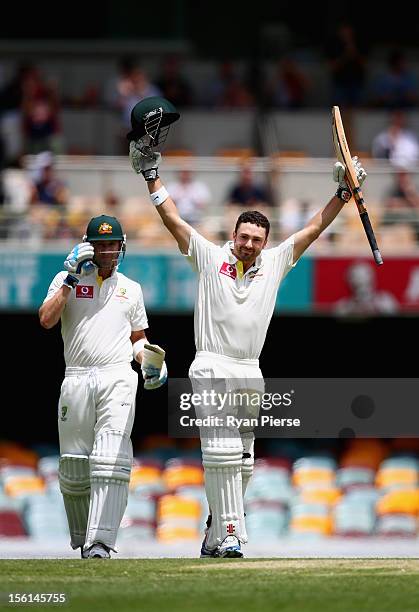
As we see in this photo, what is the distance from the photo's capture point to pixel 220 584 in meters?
7.68

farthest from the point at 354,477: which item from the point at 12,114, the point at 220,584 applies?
the point at 220,584

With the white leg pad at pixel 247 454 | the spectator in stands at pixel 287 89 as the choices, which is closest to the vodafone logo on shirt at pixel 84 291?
the white leg pad at pixel 247 454

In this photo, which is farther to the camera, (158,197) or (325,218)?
(325,218)

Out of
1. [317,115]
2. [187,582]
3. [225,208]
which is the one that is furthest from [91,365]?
[317,115]

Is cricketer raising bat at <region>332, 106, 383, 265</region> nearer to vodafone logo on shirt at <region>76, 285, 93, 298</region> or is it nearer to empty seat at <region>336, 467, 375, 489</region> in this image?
vodafone logo on shirt at <region>76, 285, 93, 298</region>

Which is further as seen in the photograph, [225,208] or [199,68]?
[199,68]

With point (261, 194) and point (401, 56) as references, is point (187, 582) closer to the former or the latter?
point (261, 194)

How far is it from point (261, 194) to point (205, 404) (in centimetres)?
854

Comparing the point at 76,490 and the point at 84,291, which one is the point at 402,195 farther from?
the point at 76,490

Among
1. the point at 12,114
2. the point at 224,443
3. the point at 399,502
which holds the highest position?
the point at 12,114

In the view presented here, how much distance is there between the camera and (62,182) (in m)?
17.4

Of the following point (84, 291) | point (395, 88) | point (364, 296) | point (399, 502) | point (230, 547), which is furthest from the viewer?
point (395, 88)

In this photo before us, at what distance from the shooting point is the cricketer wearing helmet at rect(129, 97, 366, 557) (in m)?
8.93

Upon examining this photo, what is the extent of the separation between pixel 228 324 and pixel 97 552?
1.54 metres
